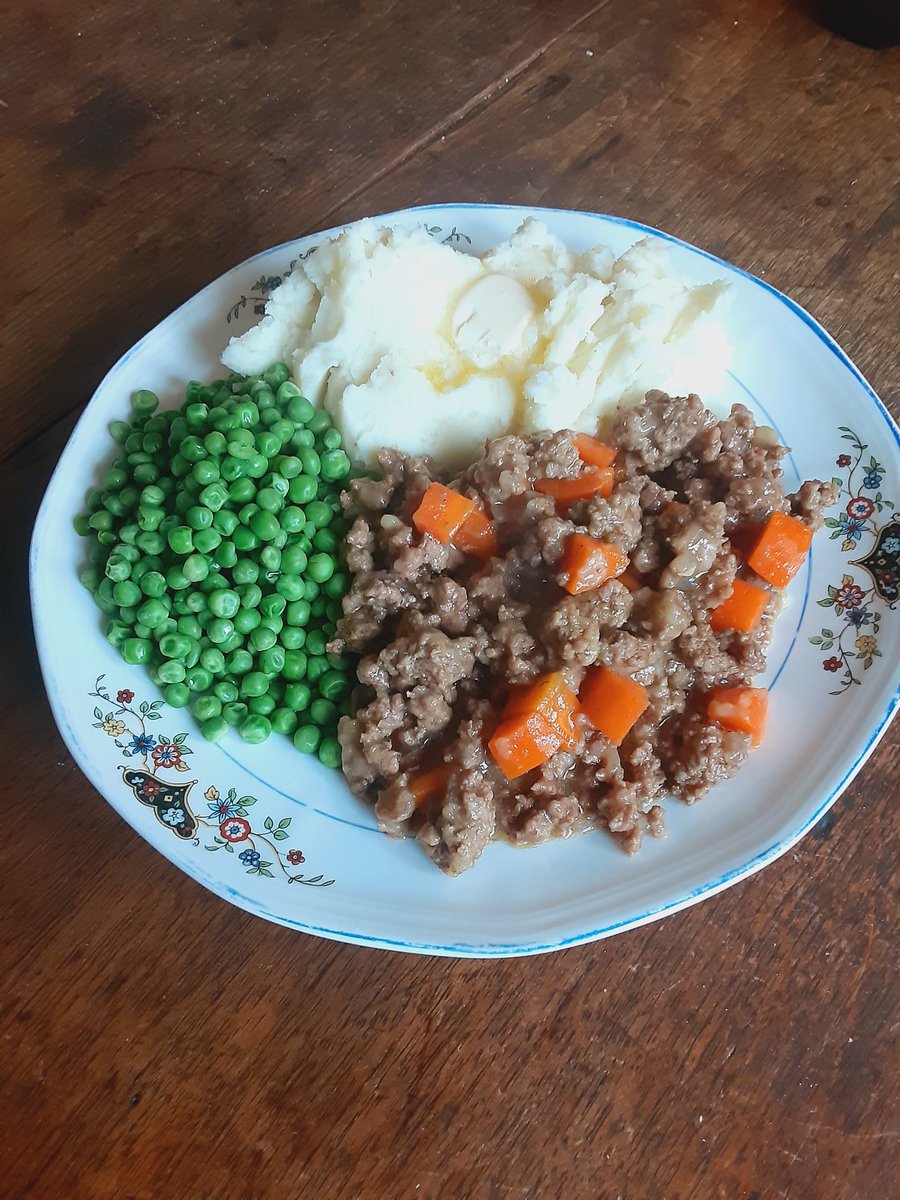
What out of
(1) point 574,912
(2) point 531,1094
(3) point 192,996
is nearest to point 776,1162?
(2) point 531,1094

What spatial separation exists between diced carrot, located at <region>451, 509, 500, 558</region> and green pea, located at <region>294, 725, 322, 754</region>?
87 cm

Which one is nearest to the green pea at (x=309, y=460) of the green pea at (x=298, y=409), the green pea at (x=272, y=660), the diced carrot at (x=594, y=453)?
the green pea at (x=298, y=409)

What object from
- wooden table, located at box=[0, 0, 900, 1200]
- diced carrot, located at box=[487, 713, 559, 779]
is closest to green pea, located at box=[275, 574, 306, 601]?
diced carrot, located at box=[487, 713, 559, 779]

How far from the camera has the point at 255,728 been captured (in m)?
3.22

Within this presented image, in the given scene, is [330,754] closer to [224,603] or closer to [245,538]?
[224,603]

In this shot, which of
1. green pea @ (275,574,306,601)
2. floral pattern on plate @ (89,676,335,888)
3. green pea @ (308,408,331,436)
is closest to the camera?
floral pattern on plate @ (89,676,335,888)

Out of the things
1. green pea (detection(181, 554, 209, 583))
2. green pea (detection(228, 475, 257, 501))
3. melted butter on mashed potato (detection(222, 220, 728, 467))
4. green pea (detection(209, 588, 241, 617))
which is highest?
melted butter on mashed potato (detection(222, 220, 728, 467))

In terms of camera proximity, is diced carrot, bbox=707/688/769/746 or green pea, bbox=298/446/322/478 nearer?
diced carrot, bbox=707/688/769/746

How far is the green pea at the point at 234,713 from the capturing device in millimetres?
3262

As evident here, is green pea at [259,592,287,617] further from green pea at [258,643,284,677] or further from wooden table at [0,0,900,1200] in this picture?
wooden table at [0,0,900,1200]

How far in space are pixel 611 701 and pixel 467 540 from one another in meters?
0.82

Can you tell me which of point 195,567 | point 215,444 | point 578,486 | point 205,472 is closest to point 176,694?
point 195,567

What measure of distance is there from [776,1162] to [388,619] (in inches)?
86.3

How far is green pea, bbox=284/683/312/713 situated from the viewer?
332 cm
